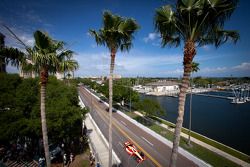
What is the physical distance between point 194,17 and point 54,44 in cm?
775

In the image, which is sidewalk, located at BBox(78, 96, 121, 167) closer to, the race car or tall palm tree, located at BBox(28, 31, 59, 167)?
the race car

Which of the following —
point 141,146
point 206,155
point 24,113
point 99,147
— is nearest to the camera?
point 24,113

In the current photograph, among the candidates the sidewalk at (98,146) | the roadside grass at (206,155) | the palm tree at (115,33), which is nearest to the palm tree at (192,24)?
the palm tree at (115,33)

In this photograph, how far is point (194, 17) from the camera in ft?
20.6

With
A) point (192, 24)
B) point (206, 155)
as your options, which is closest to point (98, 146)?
point (206, 155)

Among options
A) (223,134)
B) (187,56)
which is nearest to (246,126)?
(223,134)

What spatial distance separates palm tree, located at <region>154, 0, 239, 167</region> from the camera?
5883 millimetres

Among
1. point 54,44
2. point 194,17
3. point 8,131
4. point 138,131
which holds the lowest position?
point 138,131

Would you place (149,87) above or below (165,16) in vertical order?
below

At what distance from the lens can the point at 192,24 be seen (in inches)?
254

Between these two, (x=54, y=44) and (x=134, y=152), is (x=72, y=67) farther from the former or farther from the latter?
(x=134, y=152)


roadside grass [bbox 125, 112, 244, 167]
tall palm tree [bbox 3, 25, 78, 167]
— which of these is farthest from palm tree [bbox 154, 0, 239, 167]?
roadside grass [bbox 125, 112, 244, 167]

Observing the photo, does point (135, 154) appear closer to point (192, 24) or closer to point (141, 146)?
point (141, 146)

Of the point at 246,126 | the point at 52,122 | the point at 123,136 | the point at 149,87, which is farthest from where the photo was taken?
the point at 149,87
